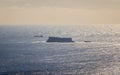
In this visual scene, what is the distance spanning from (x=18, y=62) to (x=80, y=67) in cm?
2382

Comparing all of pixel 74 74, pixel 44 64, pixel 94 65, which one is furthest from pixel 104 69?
pixel 44 64

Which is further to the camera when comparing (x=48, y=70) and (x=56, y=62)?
(x=56, y=62)

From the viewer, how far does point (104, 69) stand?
96562 millimetres

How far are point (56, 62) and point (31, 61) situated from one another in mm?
9793

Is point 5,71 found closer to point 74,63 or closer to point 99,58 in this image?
point 74,63

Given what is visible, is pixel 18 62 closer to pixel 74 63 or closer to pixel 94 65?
pixel 74 63

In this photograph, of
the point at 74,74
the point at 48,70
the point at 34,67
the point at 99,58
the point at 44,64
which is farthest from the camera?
the point at 99,58

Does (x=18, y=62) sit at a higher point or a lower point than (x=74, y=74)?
lower

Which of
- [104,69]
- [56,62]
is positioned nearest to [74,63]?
[56,62]

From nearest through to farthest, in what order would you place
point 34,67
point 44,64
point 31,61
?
point 34,67 → point 44,64 → point 31,61

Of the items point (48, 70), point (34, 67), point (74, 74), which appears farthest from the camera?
point (34, 67)

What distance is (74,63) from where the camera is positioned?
10844 cm

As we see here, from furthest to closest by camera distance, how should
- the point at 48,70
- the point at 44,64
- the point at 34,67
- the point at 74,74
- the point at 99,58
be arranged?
the point at 99,58 → the point at 44,64 → the point at 34,67 → the point at 48,70 → the point at 74,74

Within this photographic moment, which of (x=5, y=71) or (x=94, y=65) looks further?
(x=94, y=65)
